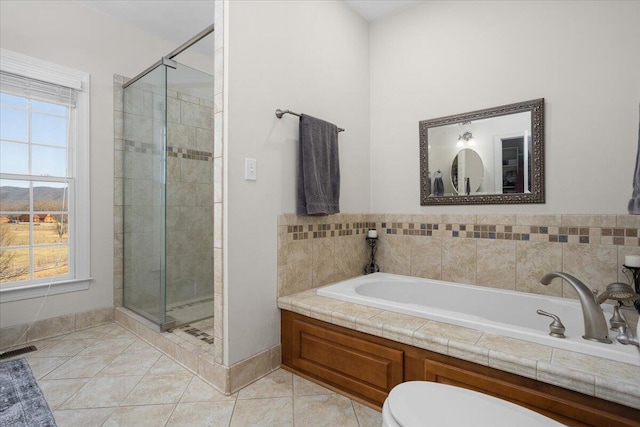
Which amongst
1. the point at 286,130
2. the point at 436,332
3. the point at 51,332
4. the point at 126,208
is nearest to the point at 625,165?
the point at 436,332

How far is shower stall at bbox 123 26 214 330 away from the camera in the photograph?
8.23 ft

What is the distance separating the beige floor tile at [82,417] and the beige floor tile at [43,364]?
53cm

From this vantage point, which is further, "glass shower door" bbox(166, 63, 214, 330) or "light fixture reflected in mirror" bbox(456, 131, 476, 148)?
"glass shower door" bbox(166, 63, 214, 330)

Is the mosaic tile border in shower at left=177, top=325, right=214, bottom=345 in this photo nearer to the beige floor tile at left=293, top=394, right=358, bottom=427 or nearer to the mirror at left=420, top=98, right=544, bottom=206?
the beige floor tile at left=293, top=394, right=358, bottom=427

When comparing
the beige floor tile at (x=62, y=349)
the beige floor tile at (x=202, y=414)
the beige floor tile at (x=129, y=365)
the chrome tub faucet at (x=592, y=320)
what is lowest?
the beige floor tile at (x=202, y=414)

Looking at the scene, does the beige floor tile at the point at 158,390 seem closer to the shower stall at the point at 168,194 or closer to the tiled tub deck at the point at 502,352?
the shower stall at the point at 168,194

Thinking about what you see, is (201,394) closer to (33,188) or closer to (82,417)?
(82,417)

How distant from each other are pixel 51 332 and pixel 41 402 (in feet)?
3.56

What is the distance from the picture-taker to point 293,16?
220cm

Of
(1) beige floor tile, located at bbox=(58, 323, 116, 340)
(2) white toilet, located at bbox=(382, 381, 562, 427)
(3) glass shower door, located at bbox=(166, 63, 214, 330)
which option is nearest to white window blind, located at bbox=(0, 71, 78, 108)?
(3) glass shower door, located at bbox=(166, 63, 214, 330)

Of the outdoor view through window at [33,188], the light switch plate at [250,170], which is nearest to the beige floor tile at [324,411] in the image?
the light switch plate at [250,170]

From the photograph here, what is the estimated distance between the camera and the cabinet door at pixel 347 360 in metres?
1.62

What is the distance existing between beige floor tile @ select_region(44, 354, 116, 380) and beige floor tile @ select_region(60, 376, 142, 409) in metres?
0.13

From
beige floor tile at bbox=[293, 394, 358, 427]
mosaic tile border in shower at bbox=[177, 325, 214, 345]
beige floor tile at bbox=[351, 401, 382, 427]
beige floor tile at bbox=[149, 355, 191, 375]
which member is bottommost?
beige floor tile at bbox=[351, 401, 382, 427]
